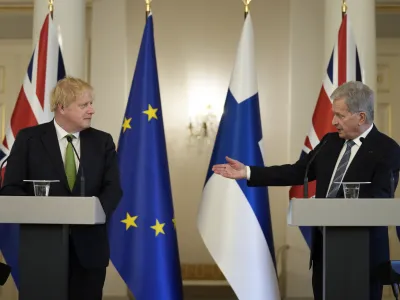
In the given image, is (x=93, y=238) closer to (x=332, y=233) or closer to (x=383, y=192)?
(x=332, y=233)

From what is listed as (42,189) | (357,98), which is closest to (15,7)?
(42,189)

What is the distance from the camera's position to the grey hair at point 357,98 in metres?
3.00

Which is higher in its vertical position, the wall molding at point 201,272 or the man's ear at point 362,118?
the man's ear at point 362,118

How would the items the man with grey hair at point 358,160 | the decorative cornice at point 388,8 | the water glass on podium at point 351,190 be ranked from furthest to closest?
1. the decorative cornice at point 388,8
2. the man with grey hair at point 358,160
3. the water glass on podium at point 351,190

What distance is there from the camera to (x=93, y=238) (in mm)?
2943

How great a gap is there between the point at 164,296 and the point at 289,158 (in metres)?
2.65

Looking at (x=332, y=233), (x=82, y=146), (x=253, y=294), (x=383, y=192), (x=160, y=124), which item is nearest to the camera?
(x=332, y=233)

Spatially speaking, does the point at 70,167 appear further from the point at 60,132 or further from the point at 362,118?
the point at 362,118

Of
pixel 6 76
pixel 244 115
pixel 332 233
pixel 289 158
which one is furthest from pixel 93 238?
pixel 6 76

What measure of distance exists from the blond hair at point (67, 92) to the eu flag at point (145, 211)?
58.2 inches

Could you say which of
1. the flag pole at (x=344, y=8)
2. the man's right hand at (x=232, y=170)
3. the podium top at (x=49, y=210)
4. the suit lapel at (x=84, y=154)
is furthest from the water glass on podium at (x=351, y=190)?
the flag pole at (x=344, y=8)

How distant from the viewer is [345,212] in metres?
2.53

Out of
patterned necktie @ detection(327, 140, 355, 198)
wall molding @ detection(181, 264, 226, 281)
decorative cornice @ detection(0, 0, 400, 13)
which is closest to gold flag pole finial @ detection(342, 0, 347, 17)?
decorative cornice @ detection(0, 0, 400, 13)

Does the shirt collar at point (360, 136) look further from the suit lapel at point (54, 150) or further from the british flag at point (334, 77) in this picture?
the british flag at point (334, 77)
